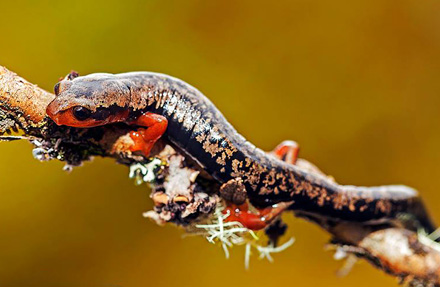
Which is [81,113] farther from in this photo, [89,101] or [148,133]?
[148,133]

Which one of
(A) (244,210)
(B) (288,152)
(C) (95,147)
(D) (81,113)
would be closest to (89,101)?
(D) (81,113)

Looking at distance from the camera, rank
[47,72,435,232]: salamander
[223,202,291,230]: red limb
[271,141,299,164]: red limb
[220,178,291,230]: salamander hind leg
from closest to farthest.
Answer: [47,72,435,232]: salamander
[220,178,291,230]: salamander hind leg
[223,202,291,230]: red limb
[271,141,299,164]: red limb

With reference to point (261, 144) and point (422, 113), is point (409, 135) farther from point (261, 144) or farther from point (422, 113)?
point (261, 144)

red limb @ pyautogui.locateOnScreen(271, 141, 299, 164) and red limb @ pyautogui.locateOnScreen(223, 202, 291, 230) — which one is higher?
red limb @ pyautogui.locateOnScreen(271, 141, 299, 164)

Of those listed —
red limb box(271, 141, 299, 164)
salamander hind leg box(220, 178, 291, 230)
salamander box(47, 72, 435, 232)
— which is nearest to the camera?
salamander box(47, 72, 435, 232)

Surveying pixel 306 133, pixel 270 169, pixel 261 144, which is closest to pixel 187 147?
pixel 270 169

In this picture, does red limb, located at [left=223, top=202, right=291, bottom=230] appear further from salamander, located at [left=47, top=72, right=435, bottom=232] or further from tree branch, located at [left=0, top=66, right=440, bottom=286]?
tree branch, located at [left=0, top=66, right=440, bottom=286]

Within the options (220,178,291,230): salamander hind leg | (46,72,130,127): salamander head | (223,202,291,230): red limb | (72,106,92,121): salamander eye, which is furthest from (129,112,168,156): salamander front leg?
(223,202,291,230): red limb
